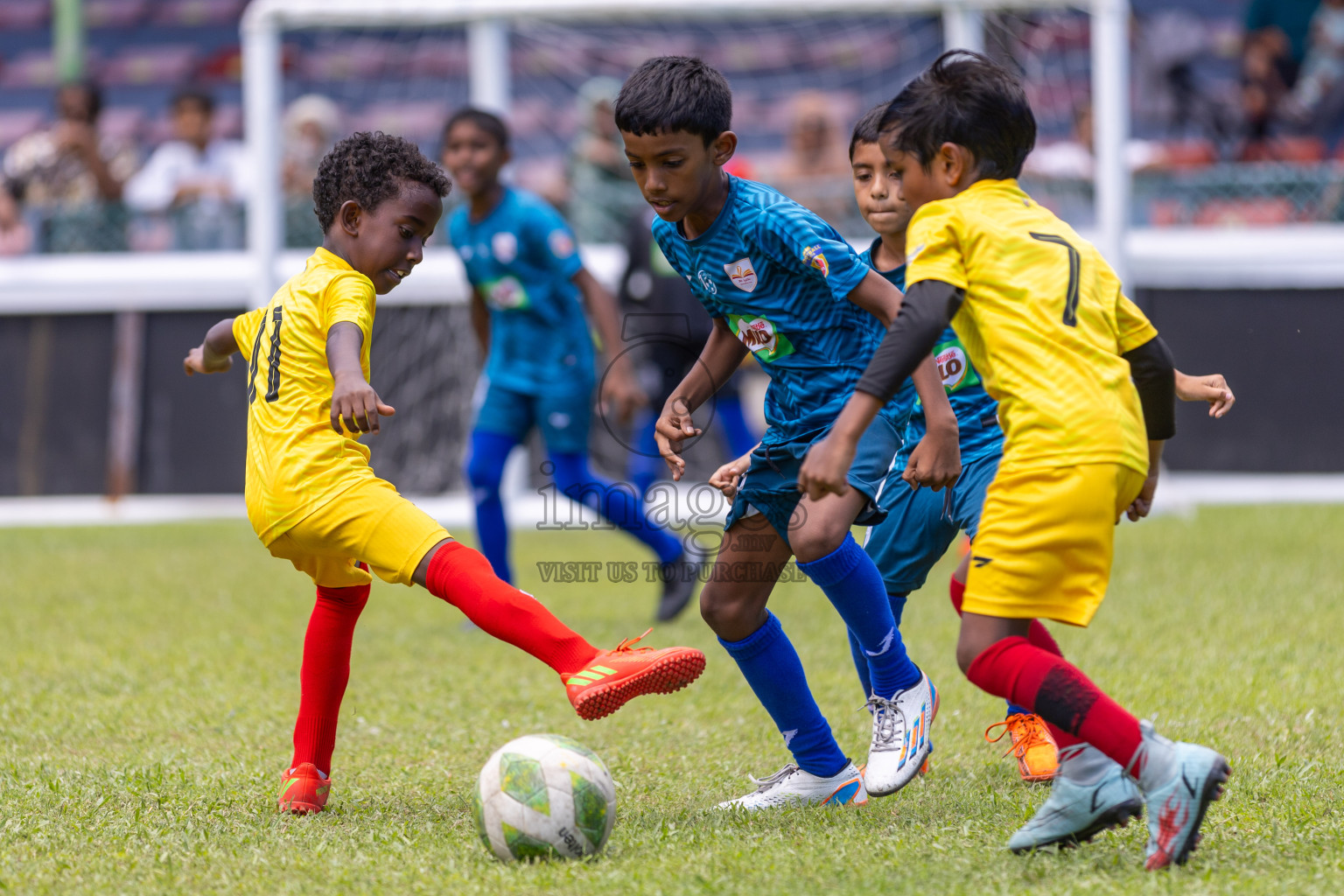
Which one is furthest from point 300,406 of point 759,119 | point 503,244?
point 759,119

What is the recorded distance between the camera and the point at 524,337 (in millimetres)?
6359

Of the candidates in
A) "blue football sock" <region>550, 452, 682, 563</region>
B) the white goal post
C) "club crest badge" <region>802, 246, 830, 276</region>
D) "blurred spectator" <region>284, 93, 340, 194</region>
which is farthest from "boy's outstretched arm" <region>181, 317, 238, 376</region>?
"blurred spectator" <region>284, 93, 340, 194</region>

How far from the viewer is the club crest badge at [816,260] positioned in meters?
3.24

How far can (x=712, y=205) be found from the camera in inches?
134

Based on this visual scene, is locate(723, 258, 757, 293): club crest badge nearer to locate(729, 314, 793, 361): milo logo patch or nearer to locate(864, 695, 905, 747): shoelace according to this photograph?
locate(729, 314, 793, 361): milo logo patch

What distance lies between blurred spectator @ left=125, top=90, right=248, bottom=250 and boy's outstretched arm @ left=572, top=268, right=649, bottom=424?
17.6 feet

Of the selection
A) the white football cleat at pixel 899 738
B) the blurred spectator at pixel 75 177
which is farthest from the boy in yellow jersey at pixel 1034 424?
the blurred spectator at pixel 75 177

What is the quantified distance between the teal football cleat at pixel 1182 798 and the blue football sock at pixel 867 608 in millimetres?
811

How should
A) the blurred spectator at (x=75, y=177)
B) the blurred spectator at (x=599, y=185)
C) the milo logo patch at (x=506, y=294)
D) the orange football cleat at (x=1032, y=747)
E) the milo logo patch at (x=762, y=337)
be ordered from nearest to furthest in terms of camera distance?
1. the milo logo patch at (x=762, y=337)
2. the orange football cleat at (x=1032, y=747)
3. the milo logo patch at (x=506, y=294)
4. the blurred spectator at (x=599, y=185)
5. the blurred spectator at (x=75, y=177)

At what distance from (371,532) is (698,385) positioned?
3.04 feet

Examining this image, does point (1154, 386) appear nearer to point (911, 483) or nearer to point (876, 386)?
point (876, 386)

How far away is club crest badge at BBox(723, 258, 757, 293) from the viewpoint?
3.39m

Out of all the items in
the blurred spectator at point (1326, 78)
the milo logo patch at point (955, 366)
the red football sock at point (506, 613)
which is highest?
the blurred spectator at point (1326, 78)

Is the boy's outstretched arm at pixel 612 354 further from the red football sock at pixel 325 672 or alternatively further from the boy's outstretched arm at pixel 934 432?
the boy's outstretched arm at pixel 934 432
